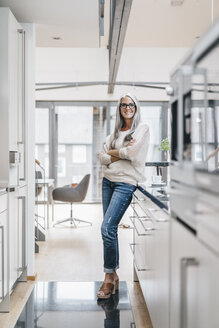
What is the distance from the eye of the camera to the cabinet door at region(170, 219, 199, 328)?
114 centimetres

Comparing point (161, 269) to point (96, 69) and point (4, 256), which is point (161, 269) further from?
point (96, 69)

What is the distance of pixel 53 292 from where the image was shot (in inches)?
116

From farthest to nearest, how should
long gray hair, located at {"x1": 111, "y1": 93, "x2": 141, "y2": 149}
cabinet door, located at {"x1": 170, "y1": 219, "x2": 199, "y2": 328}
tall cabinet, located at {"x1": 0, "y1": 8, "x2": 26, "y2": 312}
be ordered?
long gray hair, located at {"x1": 111, "y1": 93, "x2": 141, "y2": 149} → tall cabinet, located at {"x1": 0, "y1": 8, "x2": 26, "y2": 312} → cabinet door, located at {"x1": 170, "y1": 219, "x2": 199, "y2": 328}

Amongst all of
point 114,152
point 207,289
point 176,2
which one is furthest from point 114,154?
point 176,2

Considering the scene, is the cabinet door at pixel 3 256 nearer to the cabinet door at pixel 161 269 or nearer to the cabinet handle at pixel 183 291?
the cabinet door at pixel 161 269

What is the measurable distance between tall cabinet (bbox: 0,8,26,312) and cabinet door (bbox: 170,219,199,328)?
138 centimetres

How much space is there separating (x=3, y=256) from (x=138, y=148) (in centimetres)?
117

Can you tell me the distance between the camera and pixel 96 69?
8.39 meters

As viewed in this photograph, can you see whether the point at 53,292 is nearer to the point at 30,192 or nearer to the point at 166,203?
the point at 30,192

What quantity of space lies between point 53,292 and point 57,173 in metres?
5.67

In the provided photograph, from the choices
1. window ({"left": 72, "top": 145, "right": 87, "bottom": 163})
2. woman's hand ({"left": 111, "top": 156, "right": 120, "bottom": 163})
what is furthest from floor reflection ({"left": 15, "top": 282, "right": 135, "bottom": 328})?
window ({"left": 72, "top": 145, "right": 87, "bottom": 163})

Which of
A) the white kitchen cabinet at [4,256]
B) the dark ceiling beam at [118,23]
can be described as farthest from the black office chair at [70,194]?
the white kitchen cabinet at [4,256]

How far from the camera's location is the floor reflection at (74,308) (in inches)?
95.2

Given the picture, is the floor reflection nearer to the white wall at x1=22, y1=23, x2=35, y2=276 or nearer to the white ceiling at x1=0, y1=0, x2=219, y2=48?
the white wall at x1=22, y1=23, x2=35, y2=276
